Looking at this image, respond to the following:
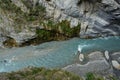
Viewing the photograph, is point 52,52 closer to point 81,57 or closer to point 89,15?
point 81,57

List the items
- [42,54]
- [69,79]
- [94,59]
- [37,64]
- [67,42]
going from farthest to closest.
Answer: [67,42] < [42,54] < [37,64] < [94,59] < [69,79]

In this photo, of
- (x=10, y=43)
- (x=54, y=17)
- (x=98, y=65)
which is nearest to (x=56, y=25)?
(x=54, y=17)

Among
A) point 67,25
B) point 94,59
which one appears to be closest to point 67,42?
point 67,25

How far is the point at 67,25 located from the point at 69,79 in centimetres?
1477

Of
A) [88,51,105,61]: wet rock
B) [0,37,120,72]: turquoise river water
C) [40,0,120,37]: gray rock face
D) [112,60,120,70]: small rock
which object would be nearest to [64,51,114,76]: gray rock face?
[88,51,105,61]: wet rock

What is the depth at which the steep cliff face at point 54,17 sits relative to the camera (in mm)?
21656

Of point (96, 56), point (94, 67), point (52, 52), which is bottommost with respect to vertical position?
point (52, 52)

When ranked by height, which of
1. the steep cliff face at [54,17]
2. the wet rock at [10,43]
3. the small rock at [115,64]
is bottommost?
the wet rock at [10,43]

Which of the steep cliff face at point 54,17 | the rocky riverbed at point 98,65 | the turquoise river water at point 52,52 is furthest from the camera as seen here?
the steep cliff face at point 54,17

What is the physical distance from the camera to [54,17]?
22.2 meters

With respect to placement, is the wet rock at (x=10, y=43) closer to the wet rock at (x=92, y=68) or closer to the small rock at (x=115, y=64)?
the wet rock at (x=92, y=68)

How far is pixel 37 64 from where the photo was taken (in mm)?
17828

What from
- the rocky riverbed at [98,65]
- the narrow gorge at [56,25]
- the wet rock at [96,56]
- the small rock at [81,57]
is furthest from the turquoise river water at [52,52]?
the rocky riverbed at [98,65]

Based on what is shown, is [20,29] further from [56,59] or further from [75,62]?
[75,62]
